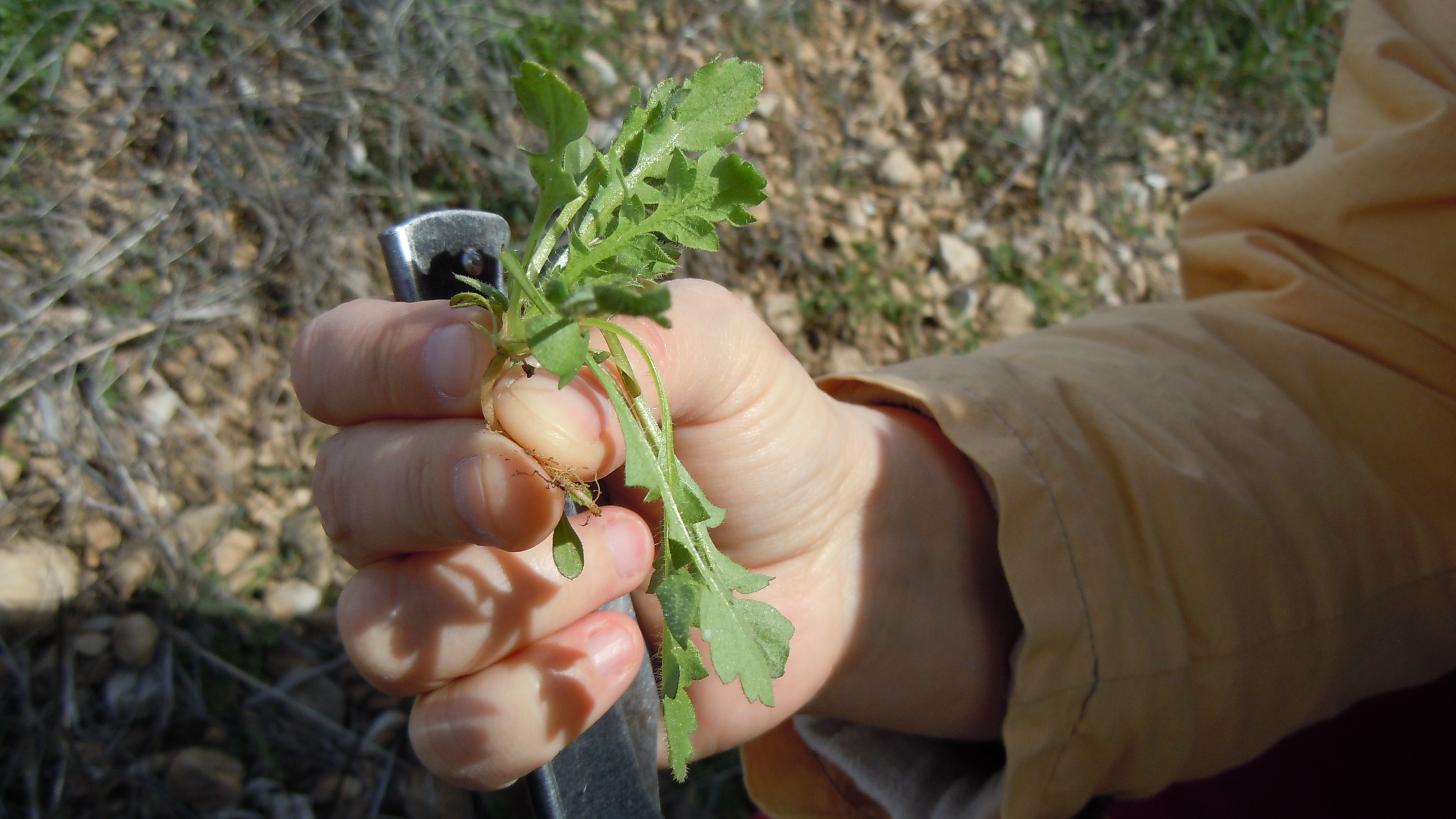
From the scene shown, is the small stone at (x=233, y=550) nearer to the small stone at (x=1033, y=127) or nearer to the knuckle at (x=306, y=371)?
the knuckle at (x=306, y=371)

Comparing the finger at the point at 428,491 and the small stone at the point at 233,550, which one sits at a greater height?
the finger at the point at 428,491

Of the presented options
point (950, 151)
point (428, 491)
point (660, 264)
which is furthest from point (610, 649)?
point (950, 151)

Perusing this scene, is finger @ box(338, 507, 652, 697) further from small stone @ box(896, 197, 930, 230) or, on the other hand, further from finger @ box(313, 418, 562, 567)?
small stone @ box(896, 197, 930, 230)

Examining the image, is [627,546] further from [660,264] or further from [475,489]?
[660,264]

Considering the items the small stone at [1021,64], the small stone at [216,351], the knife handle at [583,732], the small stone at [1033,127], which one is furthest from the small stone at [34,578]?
the small stone at [1021,64]

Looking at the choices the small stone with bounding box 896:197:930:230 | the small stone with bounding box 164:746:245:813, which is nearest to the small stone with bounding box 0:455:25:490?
the small stone with bounding box 164:746:245:813
